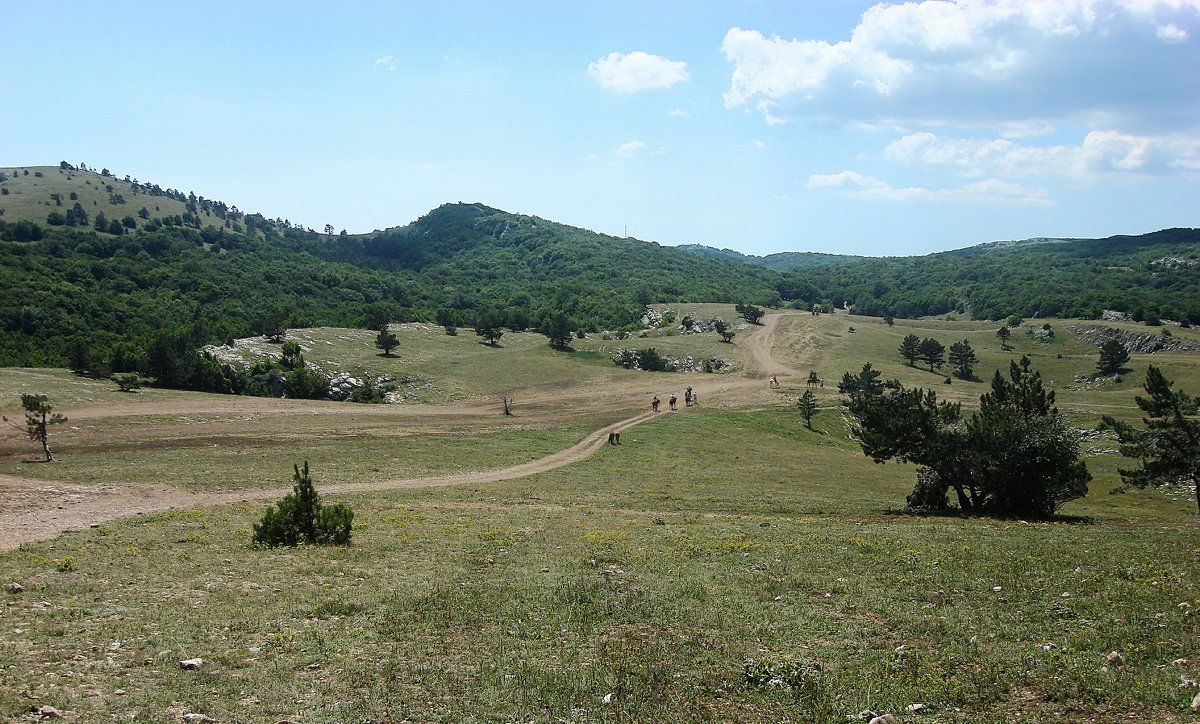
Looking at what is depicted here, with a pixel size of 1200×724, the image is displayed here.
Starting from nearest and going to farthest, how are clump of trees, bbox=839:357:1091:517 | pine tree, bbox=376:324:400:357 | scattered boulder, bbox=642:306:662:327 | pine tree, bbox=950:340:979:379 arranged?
1. clump of trees, bbox=839:357:1091:517
2. pine tree, bbox=376:324:400:357
3. pine tree, bbox=950:340:979:379
4. scattered boulder, bbox=642:306:662:327

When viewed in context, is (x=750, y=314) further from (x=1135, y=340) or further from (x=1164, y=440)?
(x=1164, y=440)

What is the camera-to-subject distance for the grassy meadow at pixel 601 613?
8500 mm

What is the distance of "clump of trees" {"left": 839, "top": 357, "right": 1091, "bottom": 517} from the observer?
1048 inches

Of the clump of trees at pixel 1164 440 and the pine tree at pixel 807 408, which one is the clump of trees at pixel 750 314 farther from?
the clump of trees at pixel 1164 440

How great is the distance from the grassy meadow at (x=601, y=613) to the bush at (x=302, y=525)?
1.88 ft

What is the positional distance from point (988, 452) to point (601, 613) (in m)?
21.6

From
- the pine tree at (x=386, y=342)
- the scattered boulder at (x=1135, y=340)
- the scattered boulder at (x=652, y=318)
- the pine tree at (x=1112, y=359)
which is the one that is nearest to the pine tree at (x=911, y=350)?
the pine tree at (x=1112, y=359)

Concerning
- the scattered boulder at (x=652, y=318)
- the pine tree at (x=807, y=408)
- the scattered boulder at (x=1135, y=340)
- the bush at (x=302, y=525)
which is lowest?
the pine tree at (x=807, y=408)

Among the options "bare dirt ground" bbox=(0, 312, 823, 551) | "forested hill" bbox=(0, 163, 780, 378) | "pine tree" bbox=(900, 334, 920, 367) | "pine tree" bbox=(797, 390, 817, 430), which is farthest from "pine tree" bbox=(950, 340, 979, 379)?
"forested hill" bbox=(0, 163, 780, 378)

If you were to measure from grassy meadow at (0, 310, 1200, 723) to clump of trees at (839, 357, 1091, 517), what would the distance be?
5.45 feet

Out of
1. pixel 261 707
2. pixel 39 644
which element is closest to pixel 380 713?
pixel 261 707

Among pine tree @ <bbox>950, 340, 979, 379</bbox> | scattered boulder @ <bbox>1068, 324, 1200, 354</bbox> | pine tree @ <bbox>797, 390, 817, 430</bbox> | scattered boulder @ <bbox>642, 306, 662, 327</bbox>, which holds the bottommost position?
pine tree @ <bbox>797, 390, 817, 430</bbox>

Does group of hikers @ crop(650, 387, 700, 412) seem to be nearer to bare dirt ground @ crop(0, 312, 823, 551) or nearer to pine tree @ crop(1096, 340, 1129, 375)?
bare dirt ground @ crop(0, 312, 823, 551)

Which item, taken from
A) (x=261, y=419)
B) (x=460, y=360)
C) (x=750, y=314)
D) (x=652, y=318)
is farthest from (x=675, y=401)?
(x=652, y=318)
